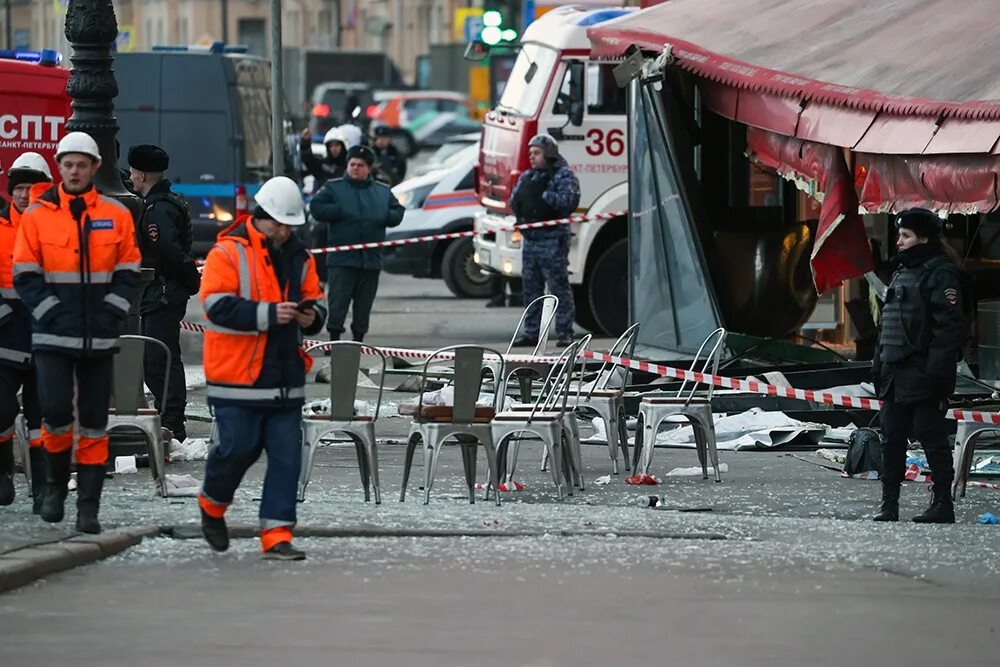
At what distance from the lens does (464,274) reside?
82.8 ft

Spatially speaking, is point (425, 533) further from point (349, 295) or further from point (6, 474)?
point (349, 295)

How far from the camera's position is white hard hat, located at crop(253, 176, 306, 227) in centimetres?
958

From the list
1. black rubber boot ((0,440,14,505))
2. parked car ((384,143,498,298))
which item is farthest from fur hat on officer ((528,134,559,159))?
black rubber boot ((0,440,14,505))

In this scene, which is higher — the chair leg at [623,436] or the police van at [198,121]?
the police van at [198,121]

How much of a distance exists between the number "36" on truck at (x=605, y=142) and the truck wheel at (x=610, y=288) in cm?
86

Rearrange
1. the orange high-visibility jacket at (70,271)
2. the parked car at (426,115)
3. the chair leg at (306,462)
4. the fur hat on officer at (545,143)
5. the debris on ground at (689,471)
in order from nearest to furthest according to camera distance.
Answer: the orange high-visibility jacket at (70,271)
the chair leg at (306,462)
the debris on ground at (689,471)
the fur hat on officer at (545,143)
the parked car at (426,115)

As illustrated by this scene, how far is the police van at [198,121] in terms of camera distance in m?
24.6

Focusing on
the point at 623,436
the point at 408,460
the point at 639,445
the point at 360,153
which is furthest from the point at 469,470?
the point at 360,153

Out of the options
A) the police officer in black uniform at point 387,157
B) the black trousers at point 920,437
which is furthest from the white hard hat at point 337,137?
the black trousers at point 920,437

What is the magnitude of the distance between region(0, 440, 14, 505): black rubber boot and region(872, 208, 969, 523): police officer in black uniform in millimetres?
4277

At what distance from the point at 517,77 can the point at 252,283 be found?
12.1 m

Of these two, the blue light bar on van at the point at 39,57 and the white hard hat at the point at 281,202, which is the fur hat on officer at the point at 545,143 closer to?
the blue light bar on van at the point at 39,57

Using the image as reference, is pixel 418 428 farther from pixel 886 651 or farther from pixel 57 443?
pixel 886 651

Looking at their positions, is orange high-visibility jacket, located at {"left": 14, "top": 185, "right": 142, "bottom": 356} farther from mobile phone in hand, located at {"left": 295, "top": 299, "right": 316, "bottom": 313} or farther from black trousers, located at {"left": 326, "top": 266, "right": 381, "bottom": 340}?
black trousers, located at {"left": 326, "top": 266, "right": 381, "bottom": 340}
